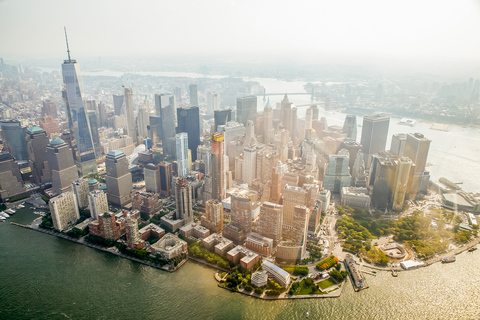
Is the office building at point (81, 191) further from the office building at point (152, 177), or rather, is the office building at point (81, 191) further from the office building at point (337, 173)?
the office building at point (337, 173)

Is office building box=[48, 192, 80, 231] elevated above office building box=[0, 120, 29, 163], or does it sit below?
below

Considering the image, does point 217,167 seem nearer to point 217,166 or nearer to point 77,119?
point 217,166

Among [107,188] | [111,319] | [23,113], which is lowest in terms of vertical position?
[111,319]

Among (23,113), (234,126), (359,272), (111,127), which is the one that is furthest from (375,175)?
(23,113)

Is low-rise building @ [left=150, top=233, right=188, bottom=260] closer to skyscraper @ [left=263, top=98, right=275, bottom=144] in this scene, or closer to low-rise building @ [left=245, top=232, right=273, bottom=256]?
low-rise building @ [left=245, top=232, right=273, bottom=256]

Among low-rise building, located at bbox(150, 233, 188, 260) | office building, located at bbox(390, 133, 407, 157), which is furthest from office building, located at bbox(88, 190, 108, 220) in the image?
office building, located at bbox(390, 133, 407, 157)

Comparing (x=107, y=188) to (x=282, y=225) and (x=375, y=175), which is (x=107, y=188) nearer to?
(x=282, y=225)

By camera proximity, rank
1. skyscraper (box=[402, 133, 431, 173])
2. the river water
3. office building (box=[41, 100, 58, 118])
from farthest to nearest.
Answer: office building (box=[41, 100, 58, 118]) < skyscraper (box=[402, 133, 431, 173]) < the river water
